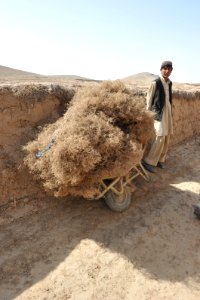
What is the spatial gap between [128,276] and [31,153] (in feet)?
6.66

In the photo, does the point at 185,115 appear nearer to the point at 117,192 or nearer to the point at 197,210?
the point at 197,210

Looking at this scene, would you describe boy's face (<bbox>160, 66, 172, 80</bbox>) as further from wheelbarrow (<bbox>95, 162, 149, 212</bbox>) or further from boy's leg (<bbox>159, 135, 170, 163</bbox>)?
wheelbarrow (<bbox>95, 162, 149, 212</bbox>)

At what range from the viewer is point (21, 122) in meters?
5.51

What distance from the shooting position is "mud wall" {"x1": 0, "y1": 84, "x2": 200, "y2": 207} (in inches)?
203

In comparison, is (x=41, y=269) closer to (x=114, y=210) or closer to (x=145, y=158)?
(x=114, y=210)

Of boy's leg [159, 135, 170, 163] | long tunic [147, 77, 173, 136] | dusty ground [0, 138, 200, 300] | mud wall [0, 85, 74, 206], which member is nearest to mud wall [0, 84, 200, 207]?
mud wall [0, 85, 74, 206]

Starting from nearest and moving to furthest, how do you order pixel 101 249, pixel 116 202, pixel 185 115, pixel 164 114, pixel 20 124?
pixel 101 249, pixel 116 202, pixel 20 124, pixel 164 114, pixel 185 115

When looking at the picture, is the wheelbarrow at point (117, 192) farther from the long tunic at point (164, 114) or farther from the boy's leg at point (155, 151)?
the long tunic at point (164, 114)

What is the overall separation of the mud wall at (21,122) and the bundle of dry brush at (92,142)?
11.5 inches

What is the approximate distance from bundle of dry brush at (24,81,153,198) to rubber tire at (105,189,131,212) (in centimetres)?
54

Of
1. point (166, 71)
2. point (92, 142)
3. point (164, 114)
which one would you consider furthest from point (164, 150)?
point (92, 142)

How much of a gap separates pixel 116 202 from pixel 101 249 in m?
0.82

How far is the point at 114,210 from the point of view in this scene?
17.0ft

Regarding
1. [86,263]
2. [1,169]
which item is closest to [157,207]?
[86,263]
